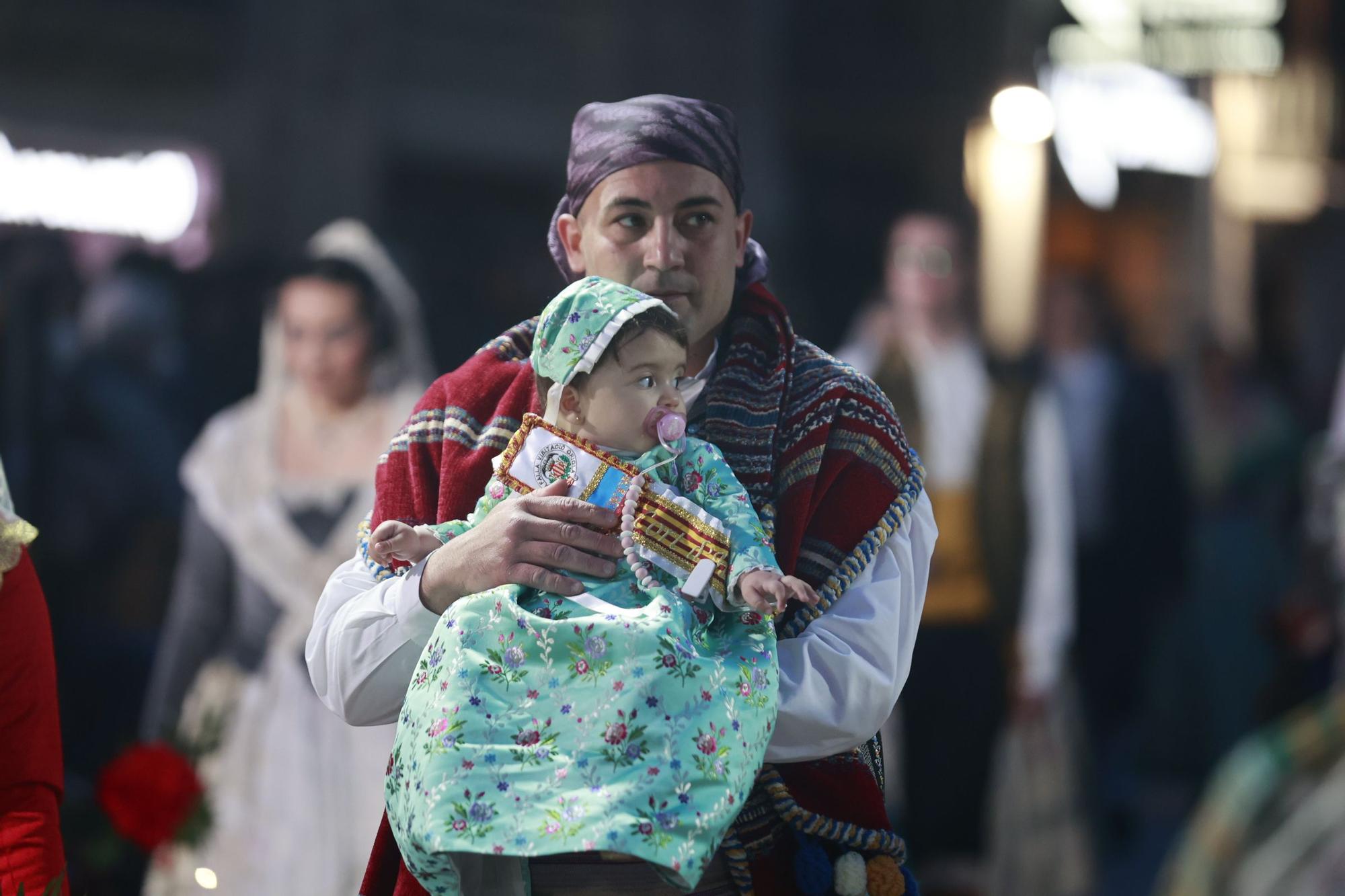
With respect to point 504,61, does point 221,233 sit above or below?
below

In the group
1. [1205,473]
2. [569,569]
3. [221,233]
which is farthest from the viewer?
[1205,473]

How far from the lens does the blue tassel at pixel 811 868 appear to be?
99.5 inches

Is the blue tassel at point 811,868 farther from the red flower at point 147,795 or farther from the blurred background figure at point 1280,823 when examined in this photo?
the red flower at point 147,795

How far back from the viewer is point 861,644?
8.08 ft

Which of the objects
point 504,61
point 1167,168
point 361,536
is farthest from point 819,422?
point 1167,168

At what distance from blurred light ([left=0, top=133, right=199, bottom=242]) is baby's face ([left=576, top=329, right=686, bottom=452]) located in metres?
5.68

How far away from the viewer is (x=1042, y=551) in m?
7.24

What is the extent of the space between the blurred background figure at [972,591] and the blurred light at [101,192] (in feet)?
9.85

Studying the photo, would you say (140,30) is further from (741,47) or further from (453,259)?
(741,47)

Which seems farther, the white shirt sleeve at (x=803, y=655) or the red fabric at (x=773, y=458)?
the red fabric at (x=773, y=458)

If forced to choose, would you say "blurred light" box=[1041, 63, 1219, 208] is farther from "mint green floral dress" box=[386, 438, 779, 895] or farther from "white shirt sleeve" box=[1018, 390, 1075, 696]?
"mint green floral dress" box=[386, 438, 779, 895]

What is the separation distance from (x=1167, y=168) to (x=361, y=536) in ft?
29.8

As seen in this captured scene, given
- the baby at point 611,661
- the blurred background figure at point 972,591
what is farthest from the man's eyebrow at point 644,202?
the blurred background figure at point 972,591

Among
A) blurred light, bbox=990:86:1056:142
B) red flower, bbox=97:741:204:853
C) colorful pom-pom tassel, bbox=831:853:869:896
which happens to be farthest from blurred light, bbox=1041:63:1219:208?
colorful pom-pom tassel, bbox=831:853:869:896
